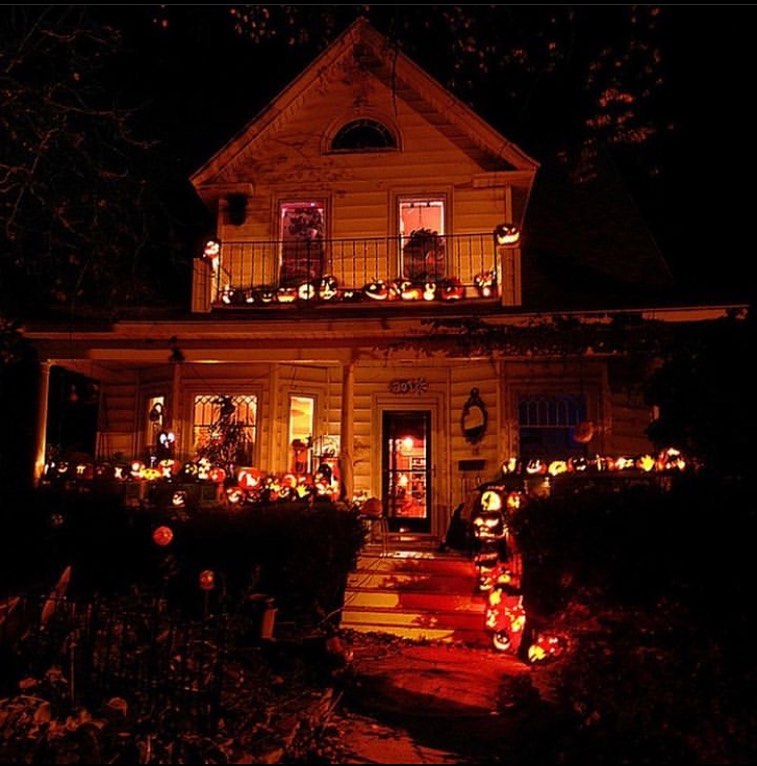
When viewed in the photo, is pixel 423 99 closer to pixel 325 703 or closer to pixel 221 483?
pixel 221 483

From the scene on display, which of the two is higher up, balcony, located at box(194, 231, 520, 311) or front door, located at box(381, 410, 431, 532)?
balcony, located at box(194, 231, 520, 311)

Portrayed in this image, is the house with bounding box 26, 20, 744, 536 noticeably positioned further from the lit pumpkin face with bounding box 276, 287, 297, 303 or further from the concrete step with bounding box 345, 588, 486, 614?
the concrete step with bounding box 345, 588, 486, 614

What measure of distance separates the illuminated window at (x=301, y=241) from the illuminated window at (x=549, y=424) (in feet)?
13.5

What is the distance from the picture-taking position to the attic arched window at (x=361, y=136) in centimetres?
1228

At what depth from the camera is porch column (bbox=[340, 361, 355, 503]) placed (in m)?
9.95

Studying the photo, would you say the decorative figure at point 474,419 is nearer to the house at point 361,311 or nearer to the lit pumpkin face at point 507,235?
the house at point 361,311

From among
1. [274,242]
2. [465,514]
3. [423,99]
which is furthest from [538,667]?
[423,99]

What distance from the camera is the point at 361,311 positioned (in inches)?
419

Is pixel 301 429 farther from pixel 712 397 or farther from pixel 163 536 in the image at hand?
pixel 712 397

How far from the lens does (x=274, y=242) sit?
12102 mm

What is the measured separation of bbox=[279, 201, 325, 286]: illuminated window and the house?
0.04 metres

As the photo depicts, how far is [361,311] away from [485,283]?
2024 millimetres

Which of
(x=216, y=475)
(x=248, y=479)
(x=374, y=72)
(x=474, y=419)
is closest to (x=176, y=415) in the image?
(x=216, y=475)

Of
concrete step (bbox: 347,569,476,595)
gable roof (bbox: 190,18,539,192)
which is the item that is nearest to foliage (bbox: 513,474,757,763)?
concrete step (bbox: 347,569,476,595)
